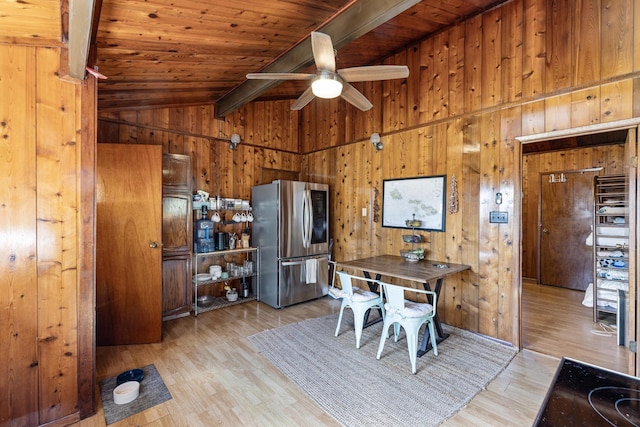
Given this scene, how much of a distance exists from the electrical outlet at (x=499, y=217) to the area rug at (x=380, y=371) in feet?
4.17

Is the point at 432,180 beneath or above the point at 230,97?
beneath

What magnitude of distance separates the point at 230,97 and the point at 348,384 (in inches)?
144

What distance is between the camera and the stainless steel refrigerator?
13.4 ft

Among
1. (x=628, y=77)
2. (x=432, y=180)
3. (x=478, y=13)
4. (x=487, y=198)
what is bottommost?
(x=487, y=198)

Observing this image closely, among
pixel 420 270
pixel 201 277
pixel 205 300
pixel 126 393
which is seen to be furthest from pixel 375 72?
pixel 205 300

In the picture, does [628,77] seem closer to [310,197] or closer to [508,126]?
[508,126]

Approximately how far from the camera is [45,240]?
1.85m

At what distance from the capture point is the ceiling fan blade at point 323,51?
71.3 inches

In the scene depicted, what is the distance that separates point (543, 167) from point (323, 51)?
5.47m

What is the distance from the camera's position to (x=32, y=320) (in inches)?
71.2

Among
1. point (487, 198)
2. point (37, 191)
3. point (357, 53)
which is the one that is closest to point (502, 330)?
point (487, 198)

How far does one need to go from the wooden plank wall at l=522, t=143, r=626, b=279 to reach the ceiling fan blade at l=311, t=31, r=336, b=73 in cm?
506

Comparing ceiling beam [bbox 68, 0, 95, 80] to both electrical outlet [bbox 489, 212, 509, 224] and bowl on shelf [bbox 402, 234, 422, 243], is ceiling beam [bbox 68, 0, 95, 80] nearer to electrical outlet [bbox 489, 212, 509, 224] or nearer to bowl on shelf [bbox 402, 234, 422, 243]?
bowl on shelf [bbox 402, 234, 422, 243]

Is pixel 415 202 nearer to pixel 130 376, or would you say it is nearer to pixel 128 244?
pixel 128 244
